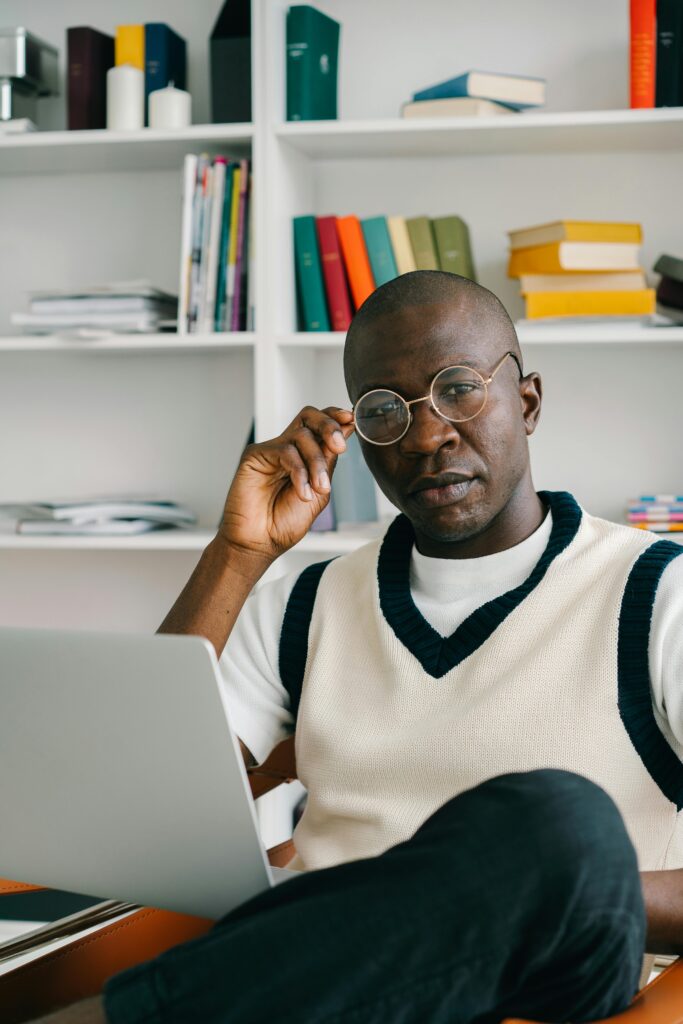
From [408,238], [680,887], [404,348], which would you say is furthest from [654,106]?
[680,887]

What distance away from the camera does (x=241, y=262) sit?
7.18ft

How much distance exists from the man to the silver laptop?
100 mm

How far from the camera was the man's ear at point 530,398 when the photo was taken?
1.32m

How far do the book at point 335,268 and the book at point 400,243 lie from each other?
4.3 inches

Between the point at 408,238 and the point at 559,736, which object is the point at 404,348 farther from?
the point at 408,238

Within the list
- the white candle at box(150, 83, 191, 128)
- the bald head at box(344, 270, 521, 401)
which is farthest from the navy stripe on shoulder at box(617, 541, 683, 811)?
the white candle at box(150, 83, 191, 128)

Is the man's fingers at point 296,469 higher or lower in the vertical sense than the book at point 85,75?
lower

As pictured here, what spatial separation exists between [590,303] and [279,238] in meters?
→ 0.62

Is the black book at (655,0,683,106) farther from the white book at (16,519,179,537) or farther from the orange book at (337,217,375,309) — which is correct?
the white book at (16,519,179,537)

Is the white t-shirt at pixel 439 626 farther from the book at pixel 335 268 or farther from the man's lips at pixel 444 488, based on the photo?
the book at pixel 335 268

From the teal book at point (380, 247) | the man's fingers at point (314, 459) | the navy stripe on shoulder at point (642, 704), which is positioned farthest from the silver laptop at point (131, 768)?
the teal book at point (380, 247)

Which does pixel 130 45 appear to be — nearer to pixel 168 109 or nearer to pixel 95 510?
pixel 168 109

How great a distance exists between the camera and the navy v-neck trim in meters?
1.15

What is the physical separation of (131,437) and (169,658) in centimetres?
180
